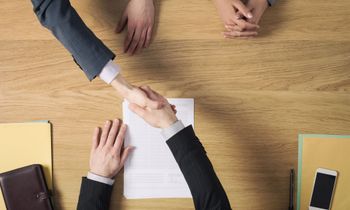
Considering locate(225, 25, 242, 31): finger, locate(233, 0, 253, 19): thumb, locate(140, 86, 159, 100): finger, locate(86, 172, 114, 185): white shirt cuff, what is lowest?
locate(86, 172, 114, 185): white shirt cuff

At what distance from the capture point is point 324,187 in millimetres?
909

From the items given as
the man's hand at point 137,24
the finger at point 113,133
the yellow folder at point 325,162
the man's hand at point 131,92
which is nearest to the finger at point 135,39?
the man's hand at point 137,24

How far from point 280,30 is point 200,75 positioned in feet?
0.87

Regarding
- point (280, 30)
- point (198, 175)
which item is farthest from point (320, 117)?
point (198, 175)

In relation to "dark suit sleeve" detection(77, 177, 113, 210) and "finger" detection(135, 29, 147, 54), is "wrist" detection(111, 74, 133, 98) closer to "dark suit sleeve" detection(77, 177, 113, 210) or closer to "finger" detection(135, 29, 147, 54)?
"finger" detection(135, 29, 147, 54)

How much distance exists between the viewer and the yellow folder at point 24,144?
910 mm

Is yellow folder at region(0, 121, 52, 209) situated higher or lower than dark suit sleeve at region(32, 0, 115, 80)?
lower

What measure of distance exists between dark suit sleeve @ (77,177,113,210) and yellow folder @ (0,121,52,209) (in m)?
0.11

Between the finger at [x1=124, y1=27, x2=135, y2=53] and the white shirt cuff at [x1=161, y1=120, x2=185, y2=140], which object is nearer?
the white shirt cuff at [x1=161, y1=120, x2=185, y2=140]

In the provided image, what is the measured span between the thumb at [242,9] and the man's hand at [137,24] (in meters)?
0.24

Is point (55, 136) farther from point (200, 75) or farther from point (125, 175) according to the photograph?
point (200, 75)

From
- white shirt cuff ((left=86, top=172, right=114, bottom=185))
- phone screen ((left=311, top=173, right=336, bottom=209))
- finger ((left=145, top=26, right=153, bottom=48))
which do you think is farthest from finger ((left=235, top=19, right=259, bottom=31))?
white shirt cuff ((left=86, top=172, right=114, bottom=185))

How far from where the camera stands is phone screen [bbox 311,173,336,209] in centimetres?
91

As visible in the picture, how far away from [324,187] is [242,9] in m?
0.55
